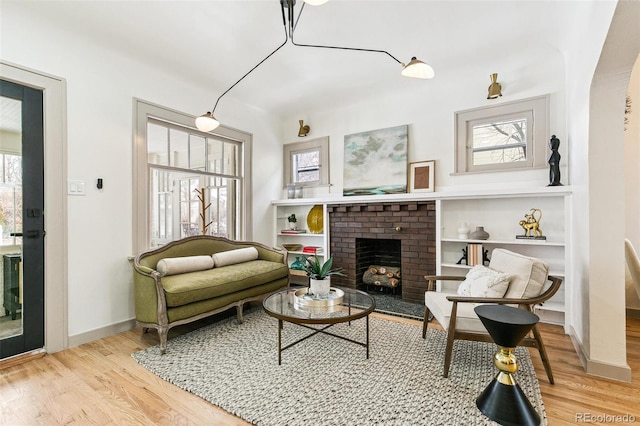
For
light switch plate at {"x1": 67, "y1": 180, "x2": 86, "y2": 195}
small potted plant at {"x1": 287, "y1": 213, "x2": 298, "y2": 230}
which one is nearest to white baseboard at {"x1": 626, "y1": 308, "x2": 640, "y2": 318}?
small potted plant at {"x1": 287, "y1": 213, "x2": 298, "y2": 230}

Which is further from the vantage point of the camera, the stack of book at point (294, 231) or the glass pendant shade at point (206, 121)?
the stack of book at point (294, 231)

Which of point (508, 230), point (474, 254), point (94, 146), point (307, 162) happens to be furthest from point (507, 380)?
point (307, 162)

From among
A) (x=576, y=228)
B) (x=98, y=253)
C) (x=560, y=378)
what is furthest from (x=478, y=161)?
(x=98, y=253)

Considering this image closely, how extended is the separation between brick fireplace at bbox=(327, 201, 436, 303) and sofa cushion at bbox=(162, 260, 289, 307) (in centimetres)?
96

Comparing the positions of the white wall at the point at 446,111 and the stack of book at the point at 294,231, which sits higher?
the white wall at the point at 446,111

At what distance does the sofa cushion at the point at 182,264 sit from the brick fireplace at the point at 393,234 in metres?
1.80

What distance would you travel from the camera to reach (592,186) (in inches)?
83.8

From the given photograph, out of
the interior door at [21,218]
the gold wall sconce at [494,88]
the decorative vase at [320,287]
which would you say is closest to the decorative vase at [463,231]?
the gold wall sconce at [494,88]

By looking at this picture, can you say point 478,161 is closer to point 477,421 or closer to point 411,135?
point 411,135

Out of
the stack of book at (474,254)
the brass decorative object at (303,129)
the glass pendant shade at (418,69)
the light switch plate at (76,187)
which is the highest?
the brass decorative object at (303,129)

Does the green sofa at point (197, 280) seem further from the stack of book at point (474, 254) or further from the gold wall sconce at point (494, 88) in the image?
the gold wall sconce at point (494, 88)

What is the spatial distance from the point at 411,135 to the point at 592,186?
218 centimetres

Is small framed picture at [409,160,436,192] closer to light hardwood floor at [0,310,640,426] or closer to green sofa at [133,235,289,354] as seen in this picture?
green sofa at [133,235,289,354]

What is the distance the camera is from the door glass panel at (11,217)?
2359 millimetres
